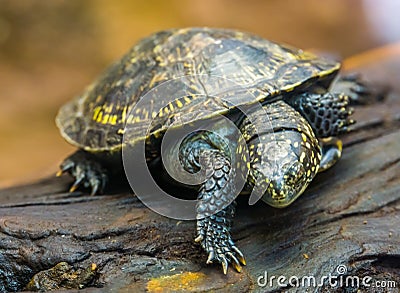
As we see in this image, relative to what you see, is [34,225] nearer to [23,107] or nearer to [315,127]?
[315,127]

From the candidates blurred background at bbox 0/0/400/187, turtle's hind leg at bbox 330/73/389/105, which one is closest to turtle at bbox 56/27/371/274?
turtle's hind leg at bbox 330/73/389/105

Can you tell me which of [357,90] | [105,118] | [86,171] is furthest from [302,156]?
[357,90]

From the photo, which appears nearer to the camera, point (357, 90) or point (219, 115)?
point (219, 115)

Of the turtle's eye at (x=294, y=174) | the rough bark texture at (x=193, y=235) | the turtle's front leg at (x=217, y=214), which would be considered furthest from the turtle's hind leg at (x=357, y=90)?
the turtle's front leg at (x=217, y=214)

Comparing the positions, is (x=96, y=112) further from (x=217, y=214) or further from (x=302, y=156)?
(x=302, y=156)

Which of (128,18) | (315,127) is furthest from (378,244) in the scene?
(128,18)

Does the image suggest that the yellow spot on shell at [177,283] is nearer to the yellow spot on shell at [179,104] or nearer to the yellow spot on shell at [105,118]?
the yellow spot on shell at [179,104]
